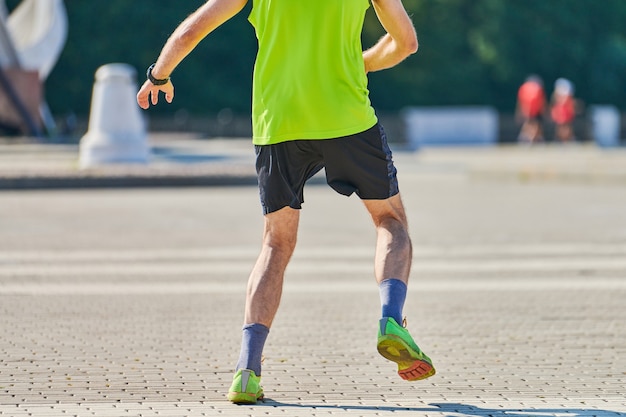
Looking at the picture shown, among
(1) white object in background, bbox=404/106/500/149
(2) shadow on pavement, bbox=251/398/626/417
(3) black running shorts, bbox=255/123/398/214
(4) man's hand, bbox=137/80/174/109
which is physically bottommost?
(1) white object in background, bbox=404/106/500/149

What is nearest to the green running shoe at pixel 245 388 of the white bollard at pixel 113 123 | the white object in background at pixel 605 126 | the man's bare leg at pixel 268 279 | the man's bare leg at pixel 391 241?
the man's bare leg at pixel 268 279

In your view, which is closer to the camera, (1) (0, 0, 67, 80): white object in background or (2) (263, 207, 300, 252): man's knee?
(2) (263, 207, 300, 252): man's knee

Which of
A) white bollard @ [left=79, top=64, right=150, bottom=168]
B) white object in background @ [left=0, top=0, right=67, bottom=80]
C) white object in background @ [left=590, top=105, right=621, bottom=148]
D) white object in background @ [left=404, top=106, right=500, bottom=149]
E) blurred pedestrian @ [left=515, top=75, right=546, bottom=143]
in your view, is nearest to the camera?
white bollard @ [left=79, top=64, right=150, bottom=168]

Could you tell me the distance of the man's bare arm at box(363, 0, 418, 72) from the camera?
4820 mm

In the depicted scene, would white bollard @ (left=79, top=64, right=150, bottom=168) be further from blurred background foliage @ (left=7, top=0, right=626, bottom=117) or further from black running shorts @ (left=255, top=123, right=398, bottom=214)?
blurred background foliage @ (left=7, top=0, right=626, bottom=117)

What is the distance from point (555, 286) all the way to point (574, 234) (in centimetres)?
347

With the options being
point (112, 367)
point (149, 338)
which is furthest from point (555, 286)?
point (112, 367)

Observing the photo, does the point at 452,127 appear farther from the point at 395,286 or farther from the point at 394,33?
the point at 395,286

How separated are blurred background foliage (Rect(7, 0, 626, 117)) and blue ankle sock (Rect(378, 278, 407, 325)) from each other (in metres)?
39.8

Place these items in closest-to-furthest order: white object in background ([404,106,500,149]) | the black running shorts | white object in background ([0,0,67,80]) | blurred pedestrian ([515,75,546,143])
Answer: the black running shorts < white object in background ([0,0,67,80]) < blurred pedestrian ([515,75,546,143]) < white object in background ([404,106,500,149])

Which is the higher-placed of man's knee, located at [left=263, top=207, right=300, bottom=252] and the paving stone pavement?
man's knee, located at [left=263, top=207, right=300, bottom=252]

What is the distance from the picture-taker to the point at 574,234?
1149 cm

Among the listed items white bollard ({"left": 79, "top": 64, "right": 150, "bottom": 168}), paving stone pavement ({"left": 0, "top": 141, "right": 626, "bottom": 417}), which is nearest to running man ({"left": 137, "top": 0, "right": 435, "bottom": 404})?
paving stone pavement ({"left": 0, "top": 141, "right": 626, "bottom": 417})

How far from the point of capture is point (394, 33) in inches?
192
